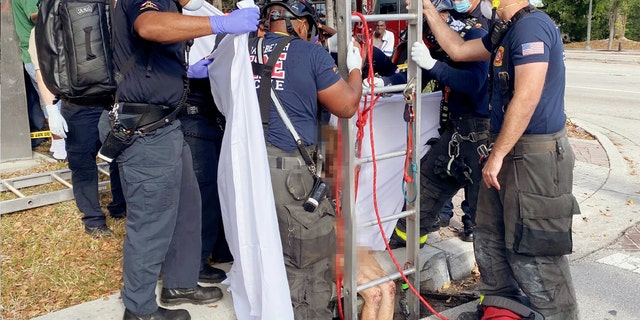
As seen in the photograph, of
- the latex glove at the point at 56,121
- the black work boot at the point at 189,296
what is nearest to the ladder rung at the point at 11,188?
the latex glove at the point at 56,121

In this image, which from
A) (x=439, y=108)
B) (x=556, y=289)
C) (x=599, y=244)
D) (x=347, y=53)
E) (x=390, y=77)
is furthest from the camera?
(x=599, y=244)

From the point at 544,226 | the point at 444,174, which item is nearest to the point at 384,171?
the point at 444,174

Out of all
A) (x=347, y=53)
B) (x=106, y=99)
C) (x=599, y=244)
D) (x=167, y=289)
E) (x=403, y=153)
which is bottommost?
(x=599, y=244)

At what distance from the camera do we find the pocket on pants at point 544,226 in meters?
3.22

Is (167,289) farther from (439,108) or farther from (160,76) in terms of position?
(439,108)

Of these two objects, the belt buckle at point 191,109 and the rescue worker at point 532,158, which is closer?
the rescue worker at point 532,158

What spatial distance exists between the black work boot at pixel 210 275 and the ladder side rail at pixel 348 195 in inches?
39.6

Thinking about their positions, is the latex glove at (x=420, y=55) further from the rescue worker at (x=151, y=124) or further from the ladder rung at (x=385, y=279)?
the ladder rung at (x=385, y=279)

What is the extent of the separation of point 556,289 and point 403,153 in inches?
44.8

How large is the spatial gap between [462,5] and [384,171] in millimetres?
1243

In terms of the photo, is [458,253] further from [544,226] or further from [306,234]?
[306,234]

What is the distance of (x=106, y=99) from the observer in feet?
10.6

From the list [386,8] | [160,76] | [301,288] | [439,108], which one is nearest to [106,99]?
[160,76]

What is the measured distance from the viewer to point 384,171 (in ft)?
12.6
